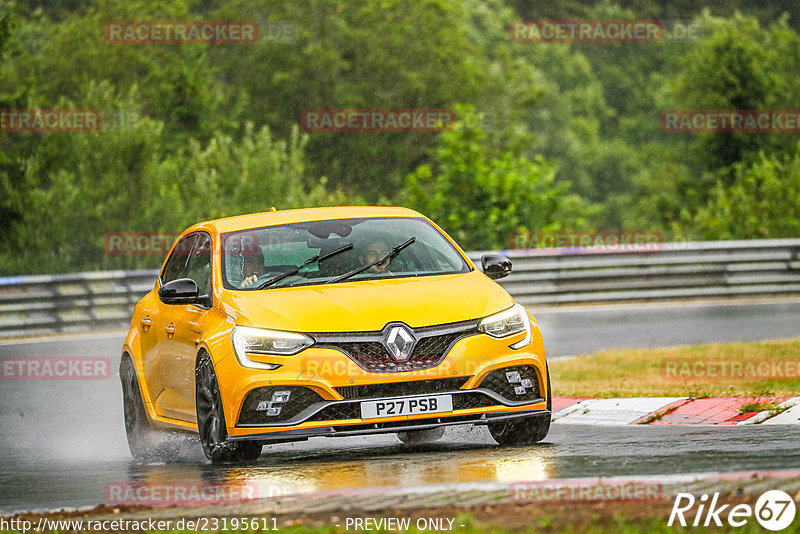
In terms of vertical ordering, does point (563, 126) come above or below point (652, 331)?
below

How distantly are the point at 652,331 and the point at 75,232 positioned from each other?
20.0m

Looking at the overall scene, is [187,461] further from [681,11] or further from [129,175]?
[681,11]

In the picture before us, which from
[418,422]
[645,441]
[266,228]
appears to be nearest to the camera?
[418,422]

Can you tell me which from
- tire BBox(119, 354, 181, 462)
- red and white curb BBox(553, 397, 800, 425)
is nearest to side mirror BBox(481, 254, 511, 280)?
red and white curb BBox(553, 397, 800, 425)

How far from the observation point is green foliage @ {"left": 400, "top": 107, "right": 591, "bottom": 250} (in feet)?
95.8

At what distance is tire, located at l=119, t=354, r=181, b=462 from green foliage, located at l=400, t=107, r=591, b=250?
17.9 meters

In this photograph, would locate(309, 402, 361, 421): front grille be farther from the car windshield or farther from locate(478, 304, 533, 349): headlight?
the car windshield

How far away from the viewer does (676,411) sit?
438 inches

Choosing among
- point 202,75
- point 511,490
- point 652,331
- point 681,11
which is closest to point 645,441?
point 511,490

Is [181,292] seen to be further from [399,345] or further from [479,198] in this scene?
[479,198]

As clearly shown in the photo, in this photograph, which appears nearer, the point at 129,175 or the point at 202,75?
the point at 129,175

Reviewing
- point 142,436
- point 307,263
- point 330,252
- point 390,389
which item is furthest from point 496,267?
point 142,436

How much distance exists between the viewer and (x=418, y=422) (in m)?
8.78

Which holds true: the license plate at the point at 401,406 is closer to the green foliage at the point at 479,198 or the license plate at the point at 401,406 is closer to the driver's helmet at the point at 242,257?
the driver's helmet at the point at 242,257
